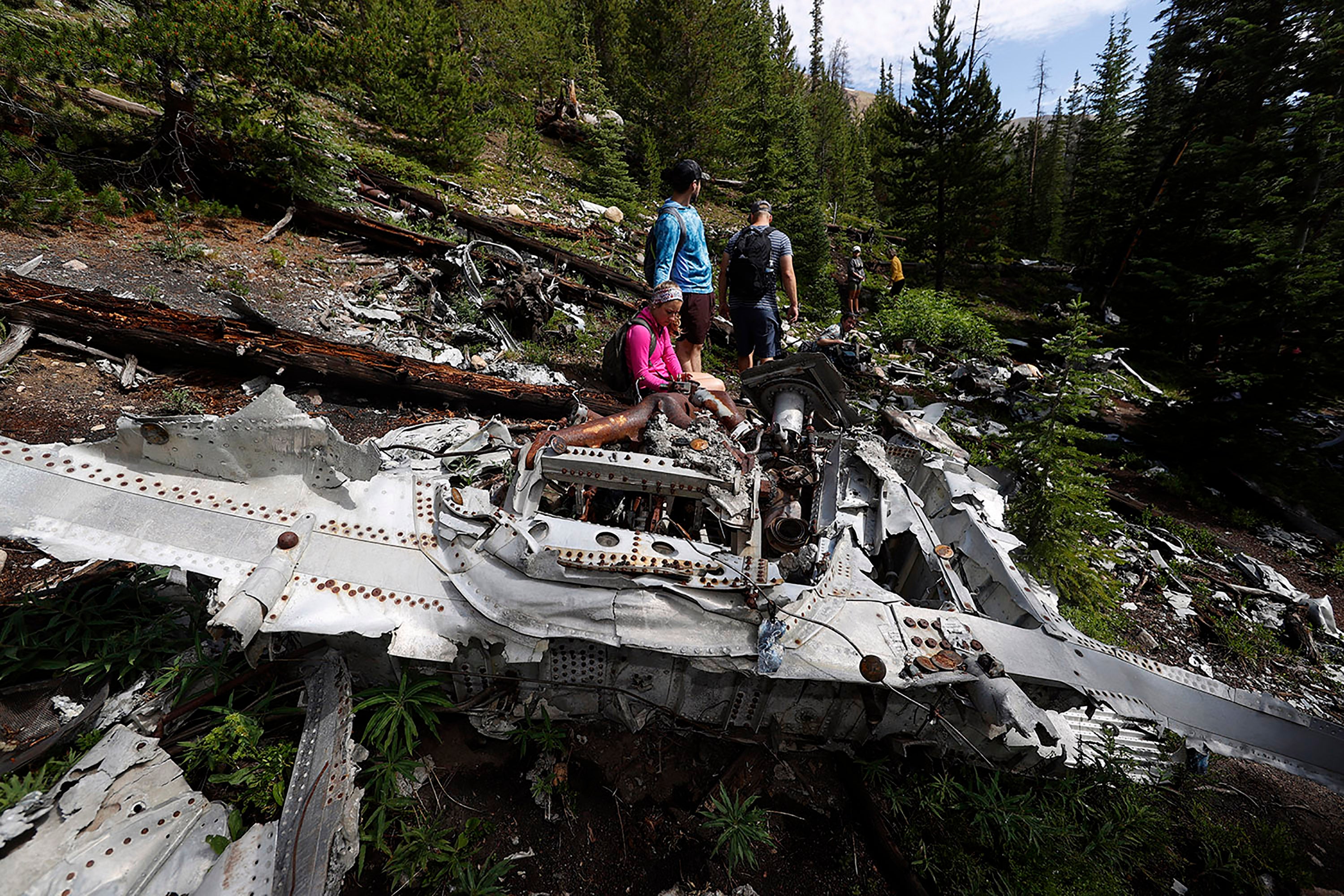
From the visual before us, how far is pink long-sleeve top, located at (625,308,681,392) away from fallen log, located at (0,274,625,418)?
3.79 ft

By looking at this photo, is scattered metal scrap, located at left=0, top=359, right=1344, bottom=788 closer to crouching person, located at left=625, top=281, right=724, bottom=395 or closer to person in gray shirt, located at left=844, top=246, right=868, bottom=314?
crouching person, located at left=625, top=281, right=724, bottom=395

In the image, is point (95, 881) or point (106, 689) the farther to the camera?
point (106, 689)

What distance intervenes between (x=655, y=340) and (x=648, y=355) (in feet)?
0.52

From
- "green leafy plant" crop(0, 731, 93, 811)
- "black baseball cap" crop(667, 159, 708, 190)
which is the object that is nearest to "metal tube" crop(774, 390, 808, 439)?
"black baseball cap" crop(667, 159, 708, 190)

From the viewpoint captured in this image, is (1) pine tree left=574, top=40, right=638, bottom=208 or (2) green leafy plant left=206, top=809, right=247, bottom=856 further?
(1) pine tree left=574, top=40, right=638, bottom=208

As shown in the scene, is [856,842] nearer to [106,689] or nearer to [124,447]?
[106,689]

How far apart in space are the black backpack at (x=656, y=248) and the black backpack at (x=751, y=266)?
2.99ft

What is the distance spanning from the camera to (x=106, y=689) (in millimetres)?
2400

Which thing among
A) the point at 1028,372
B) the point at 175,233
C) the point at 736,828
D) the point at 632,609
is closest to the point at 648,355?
the point at 632,609

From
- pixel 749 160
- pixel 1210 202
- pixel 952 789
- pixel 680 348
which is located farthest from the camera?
pixel 749 160

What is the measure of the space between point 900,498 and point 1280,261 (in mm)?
7396

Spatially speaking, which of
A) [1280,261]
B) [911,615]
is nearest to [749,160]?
[1280,261]

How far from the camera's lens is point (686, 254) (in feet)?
16.1

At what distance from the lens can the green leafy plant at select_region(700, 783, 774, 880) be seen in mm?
2340
